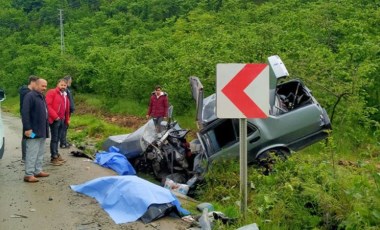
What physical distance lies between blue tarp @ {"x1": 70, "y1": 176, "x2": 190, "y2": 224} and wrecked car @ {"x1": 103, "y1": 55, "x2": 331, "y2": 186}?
2.35 meters

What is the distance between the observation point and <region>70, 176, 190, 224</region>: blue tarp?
5883mm

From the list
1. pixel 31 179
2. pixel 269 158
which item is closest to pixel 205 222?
pixel 269 158

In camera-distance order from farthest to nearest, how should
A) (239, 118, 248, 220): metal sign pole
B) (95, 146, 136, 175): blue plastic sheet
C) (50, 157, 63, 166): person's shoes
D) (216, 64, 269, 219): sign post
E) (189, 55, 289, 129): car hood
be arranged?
(50, 157, 63, 166): person's shoes → (95, 146, 136, 175): blue plastic sheet → (189, 55, 289, 129): car hood → (239, 118, 248, 220): metal sign pole → (216, 64, 269, 219): sign post

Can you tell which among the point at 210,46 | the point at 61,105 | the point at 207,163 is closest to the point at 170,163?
the point at 207,163

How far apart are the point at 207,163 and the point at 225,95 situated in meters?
3.49

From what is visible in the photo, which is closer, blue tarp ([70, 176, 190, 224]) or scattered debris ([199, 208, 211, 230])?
scattered debris ([199, 208, 211, 230])

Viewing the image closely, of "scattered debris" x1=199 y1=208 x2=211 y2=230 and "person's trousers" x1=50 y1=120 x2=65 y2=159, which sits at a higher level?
"scattered debris" x1=199 y1=208 x2=211 y2=230

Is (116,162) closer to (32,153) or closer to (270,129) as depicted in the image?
(32,153)

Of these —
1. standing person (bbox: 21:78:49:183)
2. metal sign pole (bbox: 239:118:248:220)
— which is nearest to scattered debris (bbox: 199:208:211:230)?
metal sign pole (bbox: 239:118:248:220)

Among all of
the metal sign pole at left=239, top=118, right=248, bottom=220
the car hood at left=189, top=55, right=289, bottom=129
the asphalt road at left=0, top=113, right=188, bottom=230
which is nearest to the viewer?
the metal sign pole at left=239, top=118, right=248, bottom=220

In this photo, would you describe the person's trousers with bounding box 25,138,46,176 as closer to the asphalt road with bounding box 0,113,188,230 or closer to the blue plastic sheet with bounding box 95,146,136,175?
the asphalt road with bounding box 0,113,188,230

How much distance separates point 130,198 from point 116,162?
337cm

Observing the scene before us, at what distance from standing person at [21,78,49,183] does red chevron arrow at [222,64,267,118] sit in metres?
Result: 3.83

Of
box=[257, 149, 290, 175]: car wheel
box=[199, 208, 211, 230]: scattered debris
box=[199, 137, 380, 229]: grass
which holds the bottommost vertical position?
box=[257, 149, 290, 175]: car wheel
